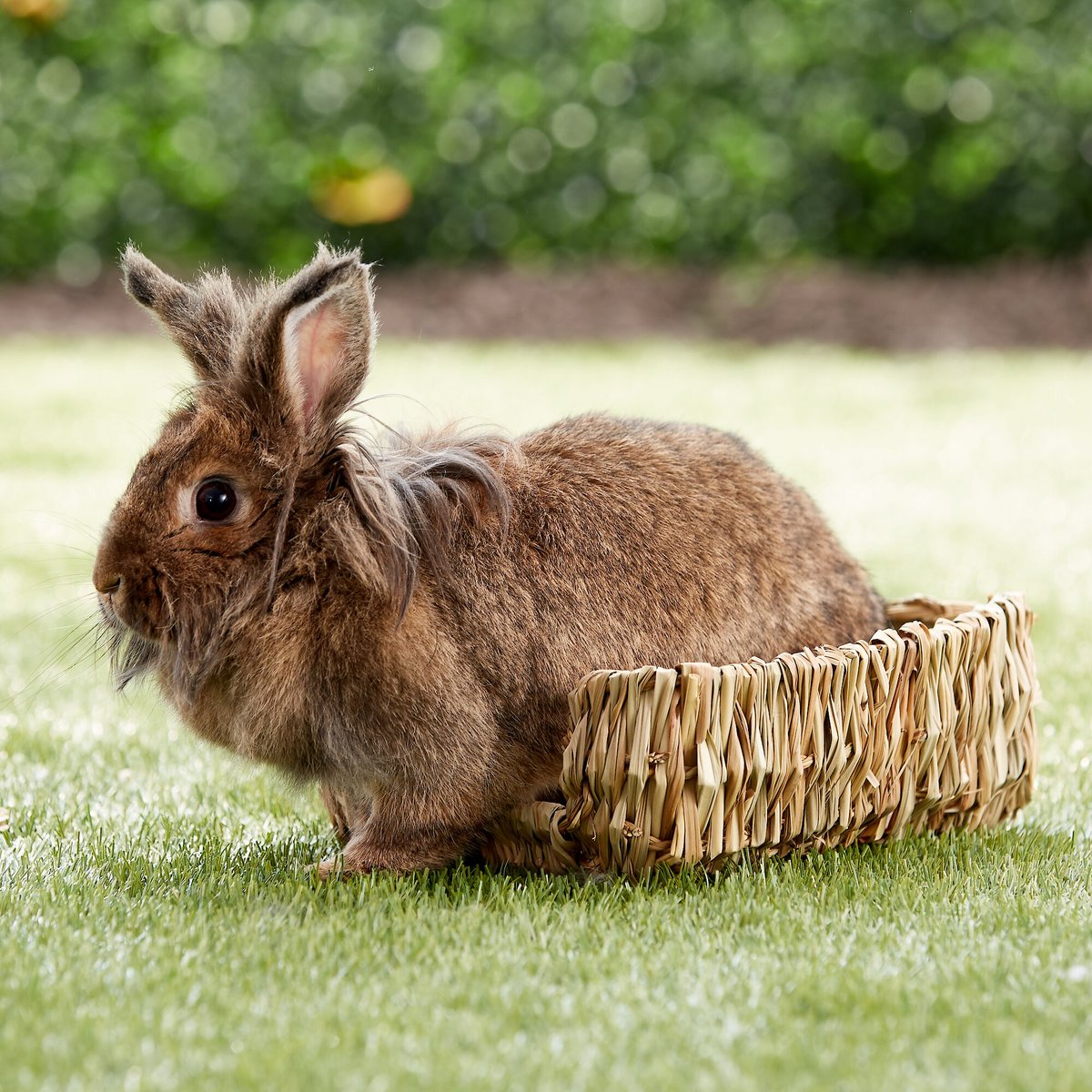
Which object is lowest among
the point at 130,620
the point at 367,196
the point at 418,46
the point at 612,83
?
the point at 130,620

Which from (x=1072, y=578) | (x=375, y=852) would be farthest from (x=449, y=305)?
(x=375, y=852)

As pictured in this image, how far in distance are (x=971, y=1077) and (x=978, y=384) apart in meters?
7.10

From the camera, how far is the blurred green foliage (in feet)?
31.9

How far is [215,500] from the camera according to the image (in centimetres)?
262

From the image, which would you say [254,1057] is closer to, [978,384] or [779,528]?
[779,528]

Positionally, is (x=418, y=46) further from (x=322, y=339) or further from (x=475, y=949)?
(x=475, y=949)

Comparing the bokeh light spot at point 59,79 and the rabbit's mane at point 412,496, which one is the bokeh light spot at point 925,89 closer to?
the bokeh light spot at point 59,79

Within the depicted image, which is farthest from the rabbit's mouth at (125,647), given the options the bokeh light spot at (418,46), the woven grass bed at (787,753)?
the bokeh light spot at (418,46)

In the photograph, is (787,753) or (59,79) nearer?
(787,753)

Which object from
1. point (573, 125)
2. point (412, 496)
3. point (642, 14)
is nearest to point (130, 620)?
point (412, 496)

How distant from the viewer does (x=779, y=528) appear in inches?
119

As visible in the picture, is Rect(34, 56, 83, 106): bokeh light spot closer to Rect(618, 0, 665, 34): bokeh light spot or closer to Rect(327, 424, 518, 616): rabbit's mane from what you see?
Rect(618, 0, 665, 34): bokeh light spot

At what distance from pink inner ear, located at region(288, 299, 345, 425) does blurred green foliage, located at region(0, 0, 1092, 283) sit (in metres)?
7.50

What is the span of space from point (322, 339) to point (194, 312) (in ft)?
0.89
